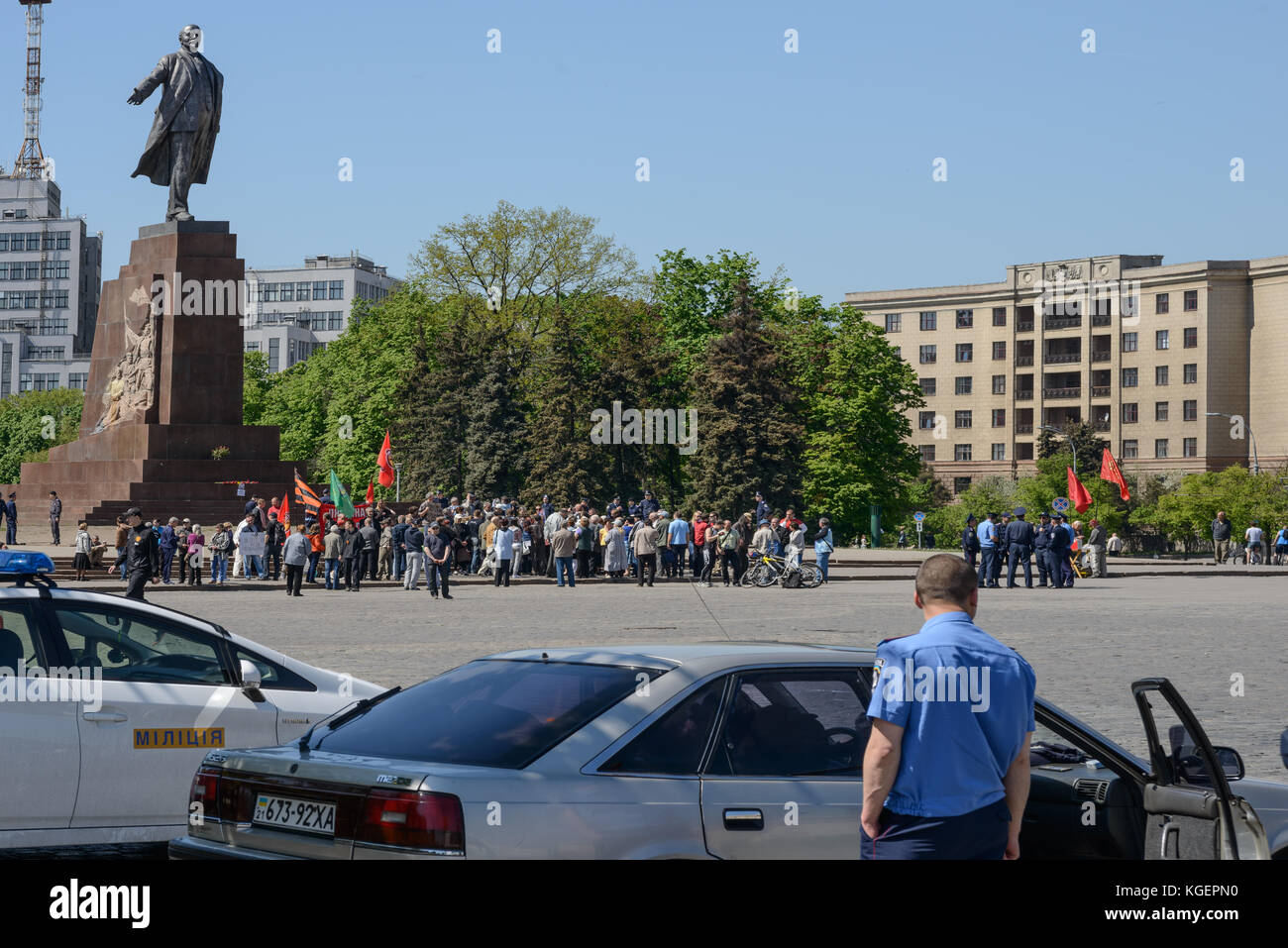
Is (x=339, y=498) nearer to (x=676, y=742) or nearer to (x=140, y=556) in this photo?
(x=140, y=556)

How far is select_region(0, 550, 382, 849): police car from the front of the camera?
7.60 meters

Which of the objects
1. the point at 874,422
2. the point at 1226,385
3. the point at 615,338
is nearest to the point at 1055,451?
the point at 1226,385

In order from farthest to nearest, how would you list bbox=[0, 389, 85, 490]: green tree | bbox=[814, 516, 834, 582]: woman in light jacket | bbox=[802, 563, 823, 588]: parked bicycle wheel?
bbox=[0, 389, 85, 490]: green tree → bbox=[814, 516, 834, 582]: woman in light jacket → bbox=[802, 563, 823, 588]: parked bicycle wheel

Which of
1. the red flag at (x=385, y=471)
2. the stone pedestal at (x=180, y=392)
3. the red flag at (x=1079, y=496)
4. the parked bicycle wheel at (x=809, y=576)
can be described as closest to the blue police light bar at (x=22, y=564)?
the parked bicycle wheel at (x=809, y=576)

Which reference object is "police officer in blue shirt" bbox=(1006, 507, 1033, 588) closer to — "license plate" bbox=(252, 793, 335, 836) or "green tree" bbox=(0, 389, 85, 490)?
"license plate" bbox=(252, 793, 335, 836)

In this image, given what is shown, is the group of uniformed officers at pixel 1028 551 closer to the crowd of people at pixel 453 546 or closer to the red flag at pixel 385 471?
the crowd of people at pixel 453 546

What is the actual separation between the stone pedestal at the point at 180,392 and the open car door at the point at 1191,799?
→ 40.4m

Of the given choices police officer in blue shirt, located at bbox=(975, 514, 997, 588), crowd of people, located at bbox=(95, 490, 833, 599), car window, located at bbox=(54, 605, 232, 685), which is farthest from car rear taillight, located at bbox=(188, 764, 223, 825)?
police officer in blue shirt, located at bbox=(975, 514, 997, 588)

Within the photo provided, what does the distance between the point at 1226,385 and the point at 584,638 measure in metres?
109

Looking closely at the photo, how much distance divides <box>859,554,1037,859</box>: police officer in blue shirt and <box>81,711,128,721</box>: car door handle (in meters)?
4.46

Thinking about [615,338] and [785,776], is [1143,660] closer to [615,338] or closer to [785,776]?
[785,776]

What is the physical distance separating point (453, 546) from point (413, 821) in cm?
2913

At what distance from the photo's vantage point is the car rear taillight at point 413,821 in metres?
4.95
